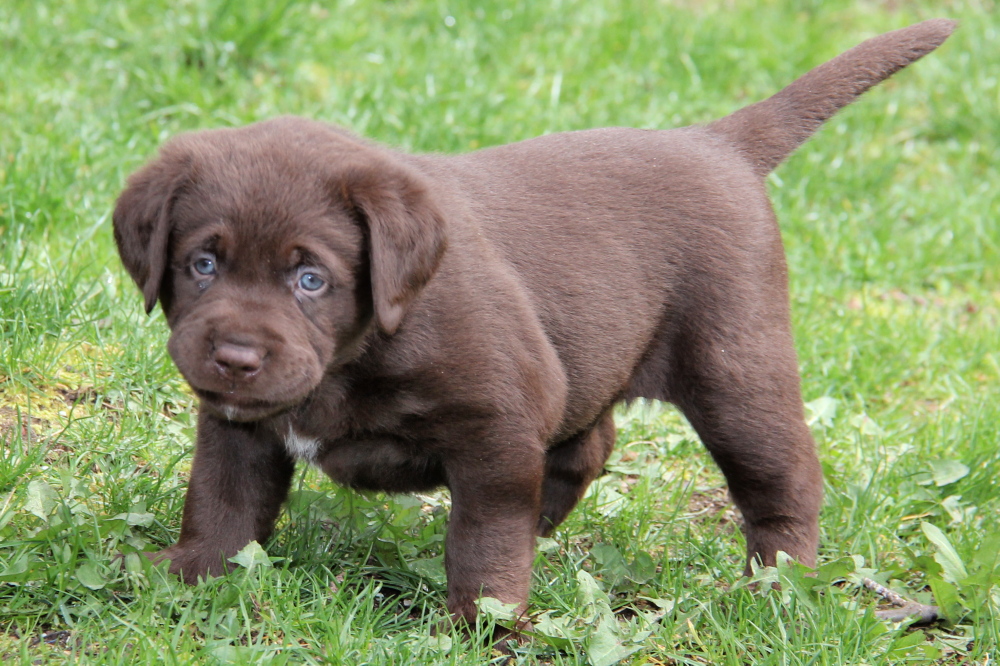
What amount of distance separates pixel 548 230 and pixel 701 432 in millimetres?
816

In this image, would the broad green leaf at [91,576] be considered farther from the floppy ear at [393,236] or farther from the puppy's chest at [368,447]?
the floppy ear at [393,236]

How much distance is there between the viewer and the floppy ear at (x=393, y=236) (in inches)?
115

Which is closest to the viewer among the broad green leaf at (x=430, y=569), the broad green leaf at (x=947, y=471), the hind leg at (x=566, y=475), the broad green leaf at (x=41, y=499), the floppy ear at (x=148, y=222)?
the floppy ear at (x=148, y=222)

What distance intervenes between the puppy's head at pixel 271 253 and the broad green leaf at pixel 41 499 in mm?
770

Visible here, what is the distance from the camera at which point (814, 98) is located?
398 cm

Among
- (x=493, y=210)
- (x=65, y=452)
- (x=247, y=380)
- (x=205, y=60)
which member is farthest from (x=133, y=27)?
(x=247, y=380)

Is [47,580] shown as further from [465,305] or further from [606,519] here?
[606,519]

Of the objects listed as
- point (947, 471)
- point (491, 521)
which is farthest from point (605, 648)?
point (947, 471)

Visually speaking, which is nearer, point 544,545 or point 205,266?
point 205,266

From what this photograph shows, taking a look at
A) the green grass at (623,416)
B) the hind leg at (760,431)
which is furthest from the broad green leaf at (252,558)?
the hind leg at (760,431)

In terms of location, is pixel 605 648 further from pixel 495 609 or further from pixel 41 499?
pixel 41 499

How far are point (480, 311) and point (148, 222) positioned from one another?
85 centimetres

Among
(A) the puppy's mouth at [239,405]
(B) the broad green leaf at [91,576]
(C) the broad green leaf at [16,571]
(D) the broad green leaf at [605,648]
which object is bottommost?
(D) the broad green leaf at [605,648]

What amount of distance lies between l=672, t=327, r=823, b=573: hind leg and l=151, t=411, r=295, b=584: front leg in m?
1.27
